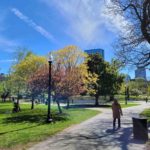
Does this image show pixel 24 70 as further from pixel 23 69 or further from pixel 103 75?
pixel 103 75

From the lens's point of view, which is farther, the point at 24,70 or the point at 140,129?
the point at 24,70

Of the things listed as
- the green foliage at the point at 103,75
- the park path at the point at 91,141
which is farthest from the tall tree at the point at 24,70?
the park path at the point at 91,141

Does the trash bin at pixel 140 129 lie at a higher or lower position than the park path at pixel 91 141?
higher

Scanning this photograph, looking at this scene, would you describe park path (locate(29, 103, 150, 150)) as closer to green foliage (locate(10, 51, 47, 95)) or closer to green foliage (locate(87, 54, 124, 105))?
green foliage (locate(10, 51, 47, 95))

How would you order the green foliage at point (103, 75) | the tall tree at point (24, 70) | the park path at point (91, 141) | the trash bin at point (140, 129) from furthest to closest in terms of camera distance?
the green foliage at point (103, 75)
the tall tree at point (24, 70)
the trash bin at point (140, 129)
the park path at point (91, 141)

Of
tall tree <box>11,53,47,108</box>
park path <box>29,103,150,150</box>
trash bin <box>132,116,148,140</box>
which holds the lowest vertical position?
park path <box>29,103,150,150</box>

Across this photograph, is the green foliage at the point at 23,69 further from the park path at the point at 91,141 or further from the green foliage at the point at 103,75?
the park path at the point at 91,141

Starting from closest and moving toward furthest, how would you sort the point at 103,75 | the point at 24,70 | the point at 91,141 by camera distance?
1. the point at 91,141
2. the point at 24,70
3. the point at 103,75

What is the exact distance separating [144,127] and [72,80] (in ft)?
48.8

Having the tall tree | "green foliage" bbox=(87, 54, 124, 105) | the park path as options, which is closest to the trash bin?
the park path

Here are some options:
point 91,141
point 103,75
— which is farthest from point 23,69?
point 91,141

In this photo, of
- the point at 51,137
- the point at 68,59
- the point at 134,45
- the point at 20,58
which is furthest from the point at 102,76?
the point at 51,137

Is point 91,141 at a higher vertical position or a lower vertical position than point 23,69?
lower

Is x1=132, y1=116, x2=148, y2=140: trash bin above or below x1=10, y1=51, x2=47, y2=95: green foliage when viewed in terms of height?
below
